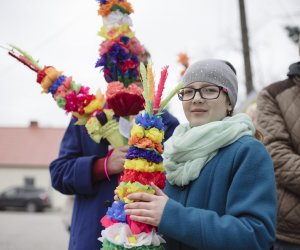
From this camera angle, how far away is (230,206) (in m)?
1.65

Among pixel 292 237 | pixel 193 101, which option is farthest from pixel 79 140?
pixel 292 237

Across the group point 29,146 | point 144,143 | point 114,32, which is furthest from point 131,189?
point 29,146

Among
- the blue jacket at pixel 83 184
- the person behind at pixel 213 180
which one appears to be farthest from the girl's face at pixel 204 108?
the blue jacket at pixel 83 184

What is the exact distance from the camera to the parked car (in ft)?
79.6

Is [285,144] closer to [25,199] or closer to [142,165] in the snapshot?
[142,165]

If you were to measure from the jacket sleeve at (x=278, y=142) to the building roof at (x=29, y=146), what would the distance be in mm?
32038

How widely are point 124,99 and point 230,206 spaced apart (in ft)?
3.32

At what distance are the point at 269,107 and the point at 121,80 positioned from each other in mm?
951

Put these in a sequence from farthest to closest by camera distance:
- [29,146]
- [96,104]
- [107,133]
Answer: [29,146] < [96,104] < [107,133]

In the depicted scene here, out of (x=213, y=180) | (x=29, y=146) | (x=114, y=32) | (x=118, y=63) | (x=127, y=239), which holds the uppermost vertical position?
(x=114, y=32)

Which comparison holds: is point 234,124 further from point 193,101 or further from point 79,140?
point 79,140

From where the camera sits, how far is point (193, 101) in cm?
192

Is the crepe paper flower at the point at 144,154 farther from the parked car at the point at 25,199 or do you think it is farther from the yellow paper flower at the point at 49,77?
the parked car at the point at 25,199

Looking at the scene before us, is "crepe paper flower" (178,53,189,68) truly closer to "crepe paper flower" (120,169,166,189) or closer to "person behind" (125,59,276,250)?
"person behind" (125,59,276,250)
